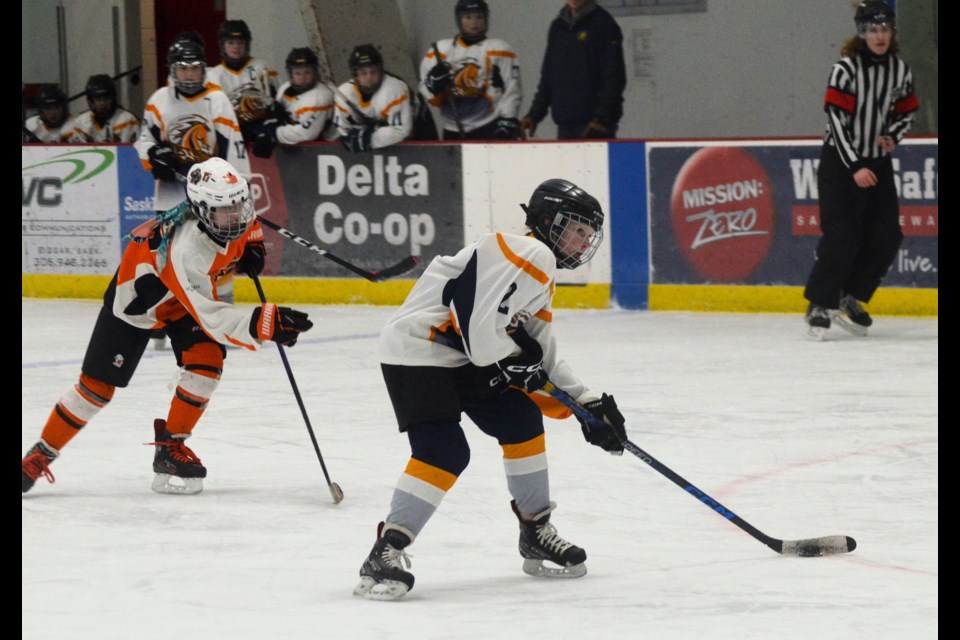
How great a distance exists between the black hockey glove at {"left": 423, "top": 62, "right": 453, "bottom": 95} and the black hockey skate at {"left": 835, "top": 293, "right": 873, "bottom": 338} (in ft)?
8.65

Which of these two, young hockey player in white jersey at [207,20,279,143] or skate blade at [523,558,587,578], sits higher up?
young hockey player in white jersey at [207,20,279,143]

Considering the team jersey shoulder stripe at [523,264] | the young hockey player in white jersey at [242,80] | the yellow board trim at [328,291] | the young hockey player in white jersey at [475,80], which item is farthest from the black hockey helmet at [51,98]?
the team jersey shoulder stripe at [523,264]

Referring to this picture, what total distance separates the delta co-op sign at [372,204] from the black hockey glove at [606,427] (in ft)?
18.7

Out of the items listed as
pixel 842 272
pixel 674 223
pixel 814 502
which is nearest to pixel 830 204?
pixel 842 272

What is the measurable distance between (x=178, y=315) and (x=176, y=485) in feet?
1.62

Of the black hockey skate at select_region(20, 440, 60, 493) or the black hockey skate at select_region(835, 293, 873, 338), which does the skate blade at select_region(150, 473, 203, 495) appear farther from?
the black hockey skate at select_region(835, 293, 873, 338)

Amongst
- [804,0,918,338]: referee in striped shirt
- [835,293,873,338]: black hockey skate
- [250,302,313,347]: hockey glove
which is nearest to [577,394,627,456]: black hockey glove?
[250,302,313,347]: hockey glove

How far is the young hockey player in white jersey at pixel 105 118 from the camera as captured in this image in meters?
11.1

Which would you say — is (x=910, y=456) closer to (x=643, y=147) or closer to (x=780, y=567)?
(x=780, y=567)

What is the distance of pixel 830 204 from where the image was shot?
26.1 ft

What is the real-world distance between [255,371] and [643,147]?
109 inches

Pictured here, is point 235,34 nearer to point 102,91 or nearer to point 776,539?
point 102,91

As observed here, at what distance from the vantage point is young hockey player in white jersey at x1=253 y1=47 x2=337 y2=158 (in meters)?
9.73
